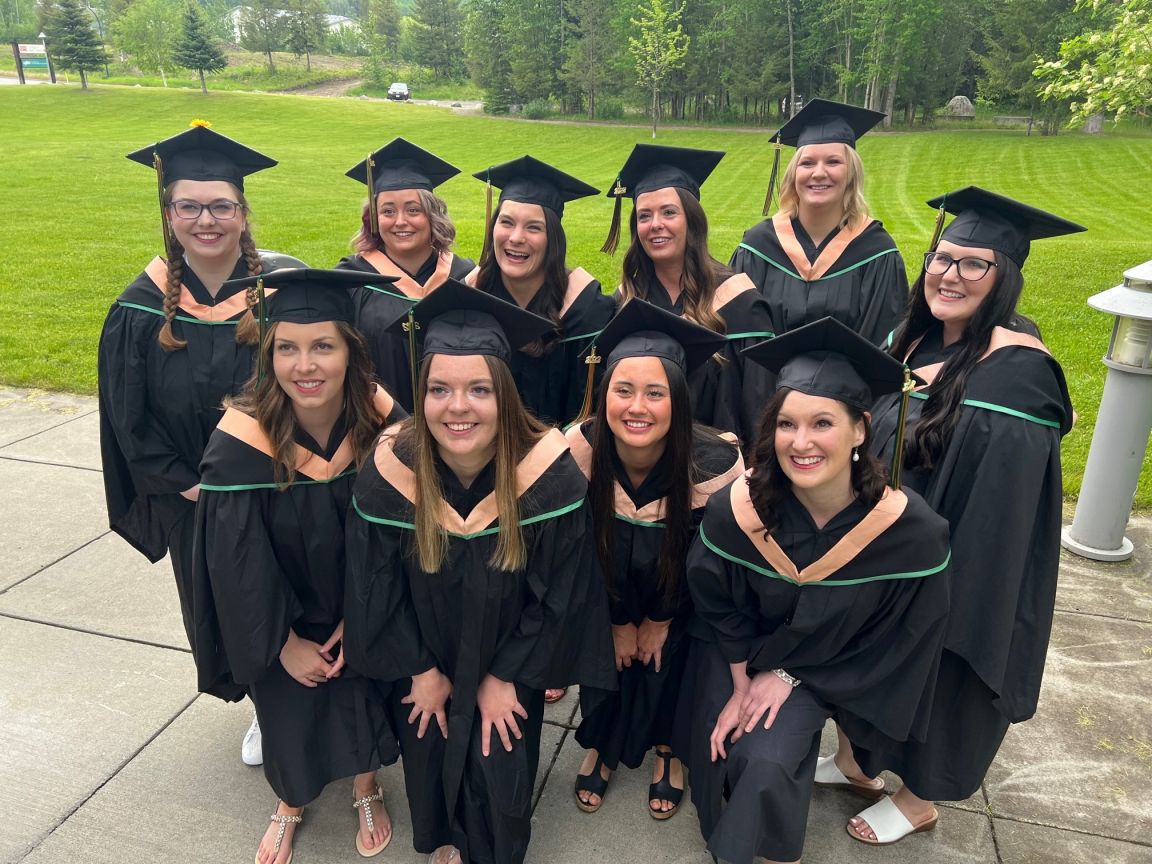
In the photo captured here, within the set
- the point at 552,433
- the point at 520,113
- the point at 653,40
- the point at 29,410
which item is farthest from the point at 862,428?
the point at 520,113

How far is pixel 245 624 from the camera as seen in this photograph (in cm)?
272

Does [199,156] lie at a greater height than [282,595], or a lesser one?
greater

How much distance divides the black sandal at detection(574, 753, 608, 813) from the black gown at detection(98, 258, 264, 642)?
1.55 meters

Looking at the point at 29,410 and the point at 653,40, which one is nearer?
the point at 29,410

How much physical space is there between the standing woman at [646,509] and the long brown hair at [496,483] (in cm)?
35

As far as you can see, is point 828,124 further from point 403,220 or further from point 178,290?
point 178,290

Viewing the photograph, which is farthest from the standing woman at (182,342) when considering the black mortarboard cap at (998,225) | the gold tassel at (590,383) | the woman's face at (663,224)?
the black mortarboard cap at (998,225)

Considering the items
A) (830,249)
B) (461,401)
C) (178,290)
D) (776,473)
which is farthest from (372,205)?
(776,473)

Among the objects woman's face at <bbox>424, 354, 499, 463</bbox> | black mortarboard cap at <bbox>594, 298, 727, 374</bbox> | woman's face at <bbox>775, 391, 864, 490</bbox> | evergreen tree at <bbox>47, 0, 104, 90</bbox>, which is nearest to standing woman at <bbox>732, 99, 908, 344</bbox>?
black mortarboard cap at <bbox>594, 298, 727, 374</bbox>

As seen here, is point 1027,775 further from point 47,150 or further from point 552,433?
point 47,150

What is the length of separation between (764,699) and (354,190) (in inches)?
713

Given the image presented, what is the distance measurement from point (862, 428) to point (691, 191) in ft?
4.92

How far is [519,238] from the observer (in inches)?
143

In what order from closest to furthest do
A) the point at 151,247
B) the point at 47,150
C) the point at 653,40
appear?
the point at 151,247, the point at 47,150, the point at 653,40
